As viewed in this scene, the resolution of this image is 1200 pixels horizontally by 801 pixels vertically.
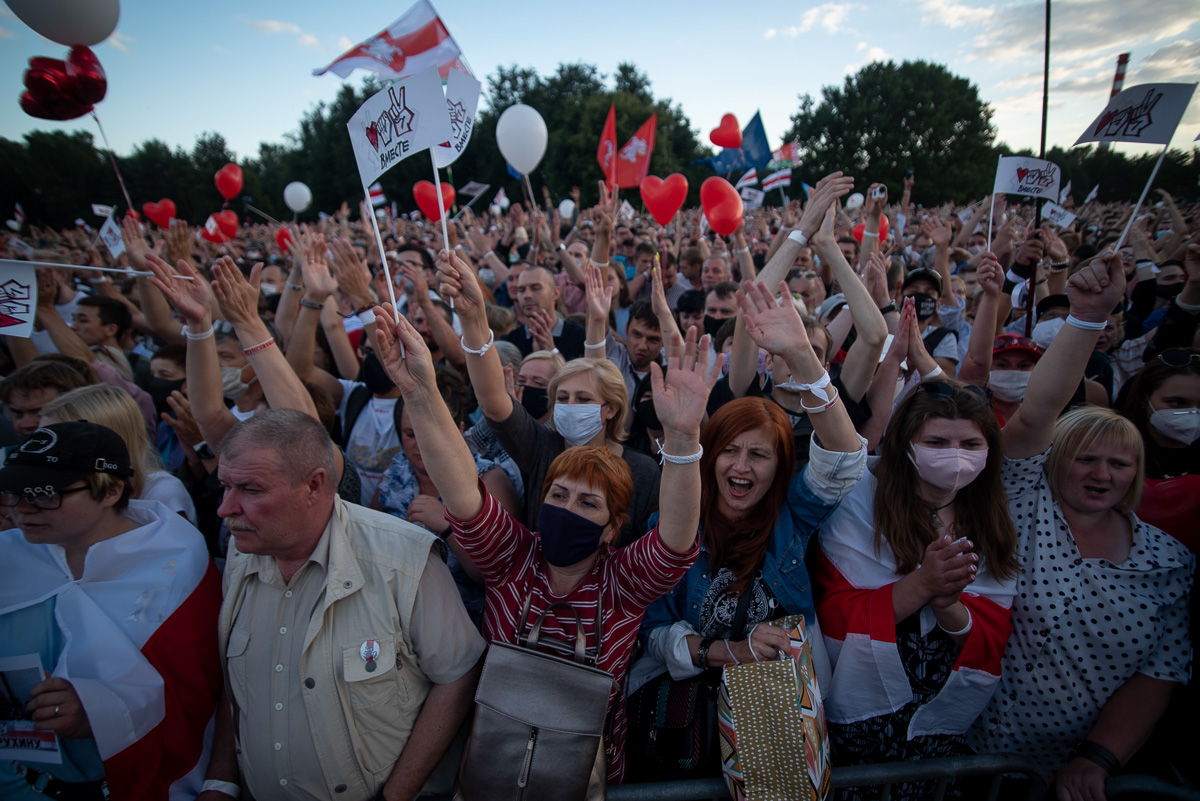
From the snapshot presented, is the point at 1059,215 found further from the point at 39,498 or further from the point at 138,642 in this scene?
the point at 39,498

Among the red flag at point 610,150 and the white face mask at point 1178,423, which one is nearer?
the white face mask at point 1178,423

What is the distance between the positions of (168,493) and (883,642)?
10.2ft

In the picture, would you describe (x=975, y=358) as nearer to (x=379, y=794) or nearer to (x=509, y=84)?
(x=379, y=794)

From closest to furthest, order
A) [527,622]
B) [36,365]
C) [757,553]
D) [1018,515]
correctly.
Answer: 1. [527,622]
2. [757,553]
3. [1018,515]
4. [36,365]

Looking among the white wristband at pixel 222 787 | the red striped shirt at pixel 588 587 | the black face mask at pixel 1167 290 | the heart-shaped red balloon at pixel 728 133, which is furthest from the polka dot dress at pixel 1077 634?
the heart-shaped red balloon at pixel 728 133

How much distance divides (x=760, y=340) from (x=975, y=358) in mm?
2082

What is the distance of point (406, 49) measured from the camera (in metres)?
3.43

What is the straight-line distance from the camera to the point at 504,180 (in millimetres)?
43812

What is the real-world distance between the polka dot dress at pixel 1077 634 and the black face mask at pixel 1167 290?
4735 millimetres

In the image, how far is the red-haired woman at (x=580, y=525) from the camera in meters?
1.99

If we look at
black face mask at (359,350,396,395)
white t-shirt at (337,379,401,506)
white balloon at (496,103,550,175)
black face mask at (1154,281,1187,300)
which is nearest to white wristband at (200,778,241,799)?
white t-shirt at (337,379,401,506)

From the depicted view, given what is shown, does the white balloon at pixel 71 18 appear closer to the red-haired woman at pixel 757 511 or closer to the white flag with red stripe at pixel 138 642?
the white flag with red stripe at pixel 138 642

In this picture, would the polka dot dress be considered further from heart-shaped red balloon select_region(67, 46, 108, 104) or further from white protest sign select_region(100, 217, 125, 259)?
white protest sign select_region(100, 217, 125, 259)

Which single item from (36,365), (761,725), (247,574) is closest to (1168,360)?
(761,725)
